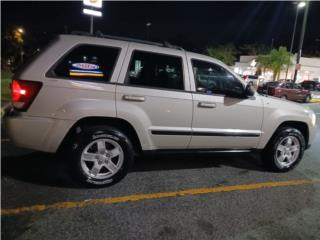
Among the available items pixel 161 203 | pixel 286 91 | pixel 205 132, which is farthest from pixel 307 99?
pixel 161 203

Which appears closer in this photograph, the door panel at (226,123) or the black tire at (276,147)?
the door panel at (226,123)

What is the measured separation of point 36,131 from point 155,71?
5.45 ft

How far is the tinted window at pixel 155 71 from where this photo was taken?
3.54 m

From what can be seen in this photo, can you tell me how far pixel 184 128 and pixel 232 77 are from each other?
112cm

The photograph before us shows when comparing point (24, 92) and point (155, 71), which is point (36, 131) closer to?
point (24, 92)

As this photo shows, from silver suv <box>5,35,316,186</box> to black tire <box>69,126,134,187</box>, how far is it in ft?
0.04

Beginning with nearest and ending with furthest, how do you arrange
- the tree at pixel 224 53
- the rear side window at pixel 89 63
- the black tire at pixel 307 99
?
1. the rear side window at pixel 89 63
2. the black tire at pixel 307 99
3. the tree at pixel 224 53

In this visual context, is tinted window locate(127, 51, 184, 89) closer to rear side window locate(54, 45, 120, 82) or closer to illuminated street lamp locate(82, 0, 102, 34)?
rear side window locate(54, 45, 120, 82)

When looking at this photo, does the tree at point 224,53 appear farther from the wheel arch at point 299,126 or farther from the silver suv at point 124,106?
the silver suv at point 124,106

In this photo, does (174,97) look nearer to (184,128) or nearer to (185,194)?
(184,128)

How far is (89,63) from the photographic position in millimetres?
3340

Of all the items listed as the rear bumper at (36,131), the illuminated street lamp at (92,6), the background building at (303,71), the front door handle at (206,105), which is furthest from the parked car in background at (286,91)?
the background building at (303,71)

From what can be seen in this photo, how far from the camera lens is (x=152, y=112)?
356cm

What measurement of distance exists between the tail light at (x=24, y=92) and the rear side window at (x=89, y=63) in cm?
29
